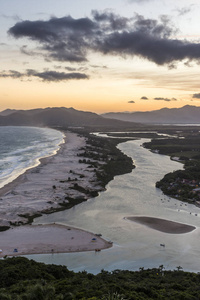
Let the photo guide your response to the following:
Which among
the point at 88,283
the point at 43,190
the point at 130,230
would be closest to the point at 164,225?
the point at 130,230

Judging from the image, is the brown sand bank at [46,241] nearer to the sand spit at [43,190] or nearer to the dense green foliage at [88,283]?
the sand spit at [43,190]

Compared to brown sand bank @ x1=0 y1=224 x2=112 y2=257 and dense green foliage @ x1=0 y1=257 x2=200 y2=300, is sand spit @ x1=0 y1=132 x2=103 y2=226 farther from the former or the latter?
dense green foliage @ x1=0 y1=257 x2=200 y2=300

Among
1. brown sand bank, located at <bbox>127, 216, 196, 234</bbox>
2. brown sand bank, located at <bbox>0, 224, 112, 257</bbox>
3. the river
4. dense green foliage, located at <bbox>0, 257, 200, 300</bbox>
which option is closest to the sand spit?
the river

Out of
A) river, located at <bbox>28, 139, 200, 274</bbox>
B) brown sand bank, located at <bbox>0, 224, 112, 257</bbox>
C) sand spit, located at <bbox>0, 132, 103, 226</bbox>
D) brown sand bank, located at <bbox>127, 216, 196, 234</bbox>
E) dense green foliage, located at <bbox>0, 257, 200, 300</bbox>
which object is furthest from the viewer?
sand spit, located at <bbox>0, 132, 103, 226</bbox>

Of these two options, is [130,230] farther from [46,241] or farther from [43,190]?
[43,190]

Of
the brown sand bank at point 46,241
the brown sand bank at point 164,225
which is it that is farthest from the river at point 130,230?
the brown sand bank at point 46,241

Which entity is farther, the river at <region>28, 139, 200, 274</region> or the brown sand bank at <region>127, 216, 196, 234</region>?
the brown sand bank at <region>127, 216, 196, 234</region>
